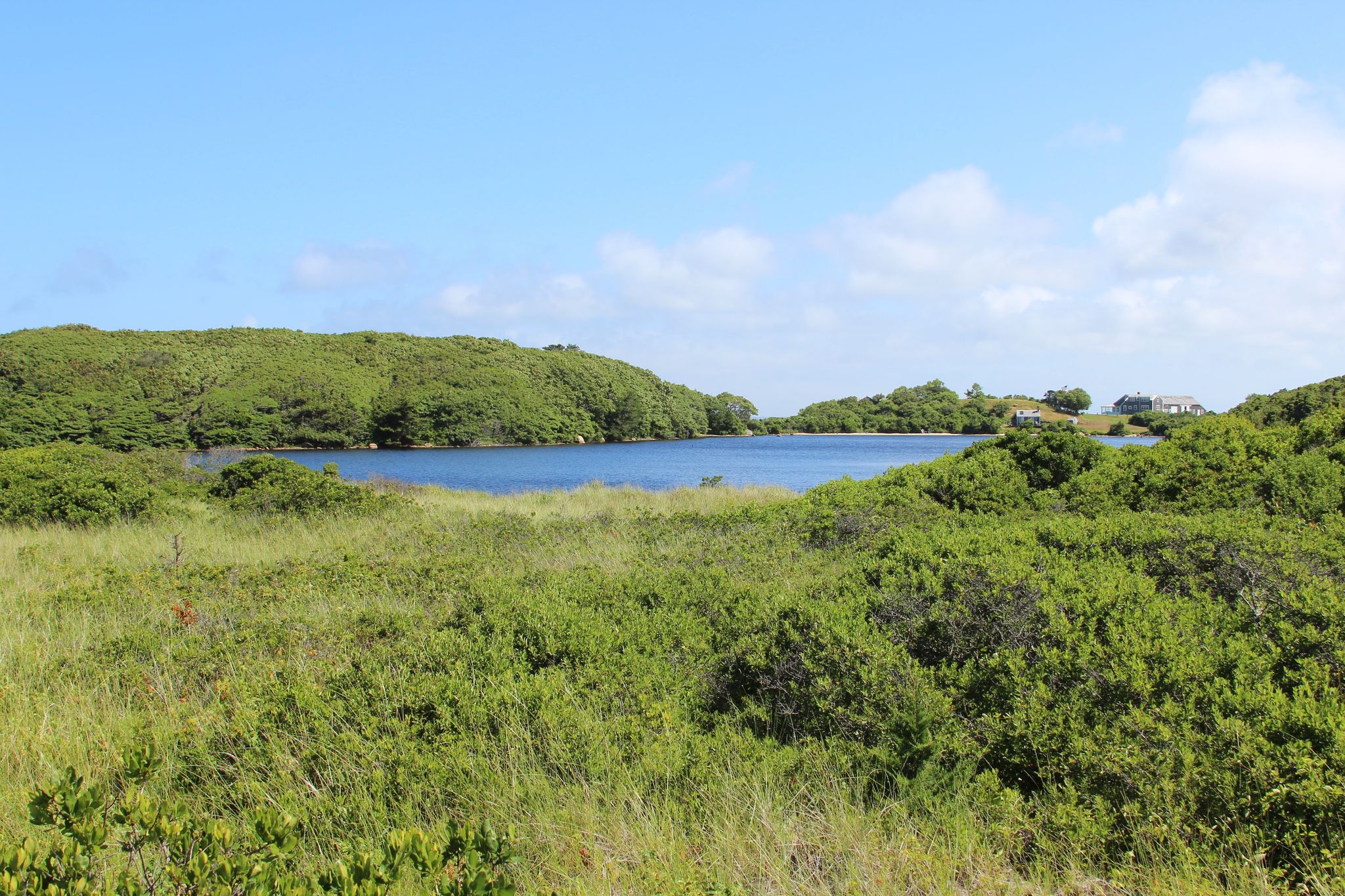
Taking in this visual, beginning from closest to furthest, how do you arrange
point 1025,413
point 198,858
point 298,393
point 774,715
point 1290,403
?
point 198,858 < point 774,715 < point 1290,403 < point 298,393 < point 1025,413

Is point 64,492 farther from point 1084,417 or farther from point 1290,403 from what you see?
point 1084,417

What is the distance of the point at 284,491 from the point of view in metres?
14.5

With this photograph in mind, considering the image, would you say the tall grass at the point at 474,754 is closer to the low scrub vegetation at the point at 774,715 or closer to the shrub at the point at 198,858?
the low scrub vegetation at the point at 774,715

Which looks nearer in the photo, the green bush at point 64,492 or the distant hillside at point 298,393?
the green bush at point 64,492

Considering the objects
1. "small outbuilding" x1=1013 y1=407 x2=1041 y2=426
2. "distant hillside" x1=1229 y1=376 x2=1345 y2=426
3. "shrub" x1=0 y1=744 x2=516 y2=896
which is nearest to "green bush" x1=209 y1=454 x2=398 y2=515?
"shrub" x1=0 y1=744 x2=516 y2=896

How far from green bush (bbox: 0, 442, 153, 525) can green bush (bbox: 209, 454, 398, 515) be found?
4.96ft

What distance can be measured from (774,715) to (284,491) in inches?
522

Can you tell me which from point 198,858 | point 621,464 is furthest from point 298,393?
point 198,858

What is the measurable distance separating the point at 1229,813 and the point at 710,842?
209cm

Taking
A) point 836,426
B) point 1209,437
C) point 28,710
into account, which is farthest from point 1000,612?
point 836,426

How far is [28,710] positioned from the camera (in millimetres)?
4336

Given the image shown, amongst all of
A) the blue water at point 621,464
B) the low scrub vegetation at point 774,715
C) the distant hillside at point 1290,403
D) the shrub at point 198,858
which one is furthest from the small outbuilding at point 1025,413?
the shrub at point 198,858

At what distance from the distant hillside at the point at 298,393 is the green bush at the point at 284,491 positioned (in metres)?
53.4

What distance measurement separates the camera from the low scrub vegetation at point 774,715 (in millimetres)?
2871
